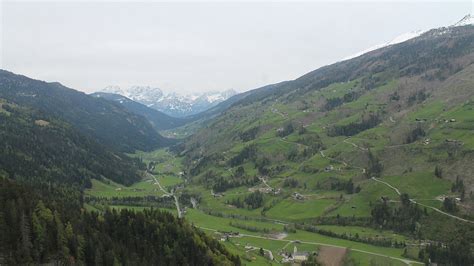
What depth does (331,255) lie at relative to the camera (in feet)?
575

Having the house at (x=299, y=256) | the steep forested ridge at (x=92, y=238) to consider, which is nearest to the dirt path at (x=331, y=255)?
the house at (x=299, y=256)

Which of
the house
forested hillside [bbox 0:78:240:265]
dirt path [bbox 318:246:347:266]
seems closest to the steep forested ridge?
forested hillside [bbox 0:78:240:265]

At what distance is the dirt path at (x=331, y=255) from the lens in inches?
6649

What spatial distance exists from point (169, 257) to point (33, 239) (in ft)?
123

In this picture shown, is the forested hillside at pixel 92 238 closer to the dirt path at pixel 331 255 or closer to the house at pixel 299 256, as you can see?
the house at pixel 299 256

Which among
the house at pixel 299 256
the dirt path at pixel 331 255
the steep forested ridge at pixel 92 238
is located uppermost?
the steep forested ridge at pixel 92 238

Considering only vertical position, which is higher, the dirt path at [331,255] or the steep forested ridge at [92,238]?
the steep forested ridge at [92,238]

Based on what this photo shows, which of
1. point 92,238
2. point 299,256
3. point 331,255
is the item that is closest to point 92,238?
point 92,238

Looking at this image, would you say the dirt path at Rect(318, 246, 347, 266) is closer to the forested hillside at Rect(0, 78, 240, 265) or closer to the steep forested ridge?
the steep forested ridge

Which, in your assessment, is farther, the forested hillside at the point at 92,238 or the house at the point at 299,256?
the house at the point at 299,256

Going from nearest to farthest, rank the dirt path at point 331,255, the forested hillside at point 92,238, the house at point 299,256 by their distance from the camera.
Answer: the forested hillside at point 92,238 → the dirt path at point 331,255 → the house at point 299,256

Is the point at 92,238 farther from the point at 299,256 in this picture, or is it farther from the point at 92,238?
the point at 299,256

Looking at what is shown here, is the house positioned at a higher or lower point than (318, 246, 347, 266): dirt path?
higher

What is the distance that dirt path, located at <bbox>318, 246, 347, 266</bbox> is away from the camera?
169 meters
